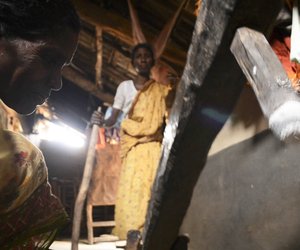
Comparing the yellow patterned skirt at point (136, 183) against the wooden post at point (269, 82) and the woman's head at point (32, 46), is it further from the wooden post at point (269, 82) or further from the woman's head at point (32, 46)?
the wooden post at point (269, 82)

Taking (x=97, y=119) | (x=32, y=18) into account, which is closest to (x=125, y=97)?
(x=97, y=119)

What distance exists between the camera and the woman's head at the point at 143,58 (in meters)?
4.82

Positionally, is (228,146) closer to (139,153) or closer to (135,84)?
(139,153)

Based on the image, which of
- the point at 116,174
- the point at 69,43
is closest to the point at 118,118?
the point at 116,174

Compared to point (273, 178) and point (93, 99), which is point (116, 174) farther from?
point (93, 99)

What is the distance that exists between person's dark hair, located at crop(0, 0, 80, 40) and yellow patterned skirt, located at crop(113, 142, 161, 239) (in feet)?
10.4

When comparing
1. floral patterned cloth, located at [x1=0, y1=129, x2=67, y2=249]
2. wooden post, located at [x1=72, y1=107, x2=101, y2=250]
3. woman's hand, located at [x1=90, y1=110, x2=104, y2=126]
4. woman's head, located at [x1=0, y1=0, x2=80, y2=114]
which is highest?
woman's head, located at [x1=0, y1=0, x2=80, y2=114]

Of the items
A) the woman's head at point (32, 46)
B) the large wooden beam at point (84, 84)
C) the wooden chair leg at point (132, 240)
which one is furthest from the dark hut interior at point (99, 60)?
the woman's head at point (32, 46)

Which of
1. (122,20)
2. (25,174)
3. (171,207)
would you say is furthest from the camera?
(122,20)

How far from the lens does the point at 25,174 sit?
123 cm

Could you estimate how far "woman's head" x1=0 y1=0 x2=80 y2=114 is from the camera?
1.27 m

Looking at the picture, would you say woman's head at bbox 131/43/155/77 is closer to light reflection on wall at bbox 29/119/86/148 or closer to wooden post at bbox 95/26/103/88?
wooden post at bbox 95/26/103/88

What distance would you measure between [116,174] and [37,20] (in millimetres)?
5049

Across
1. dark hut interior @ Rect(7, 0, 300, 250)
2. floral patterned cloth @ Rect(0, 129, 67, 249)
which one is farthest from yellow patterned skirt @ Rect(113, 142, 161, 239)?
floral patterned cloth @ Rect(0, 129, 67, 249)
